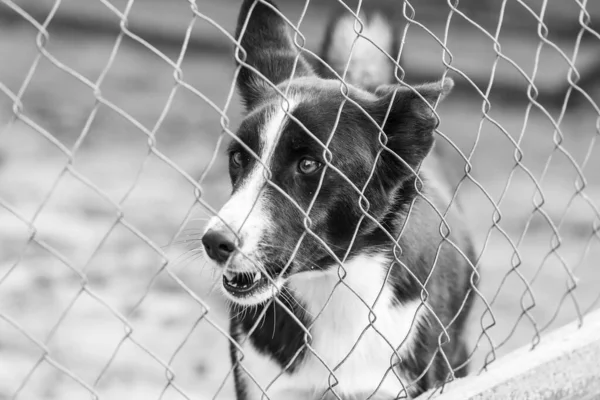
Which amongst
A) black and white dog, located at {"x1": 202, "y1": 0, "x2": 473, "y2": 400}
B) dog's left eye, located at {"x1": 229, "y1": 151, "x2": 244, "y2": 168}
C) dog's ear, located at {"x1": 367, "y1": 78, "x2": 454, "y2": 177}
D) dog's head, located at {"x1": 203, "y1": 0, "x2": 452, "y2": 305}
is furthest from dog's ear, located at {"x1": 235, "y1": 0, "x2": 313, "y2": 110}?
dog's ear, located at {"x1": 367, "y1": 78, "x2": 454, "y2": 177}

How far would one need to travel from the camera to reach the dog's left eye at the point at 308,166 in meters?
2.26

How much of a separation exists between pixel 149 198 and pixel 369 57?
1.98 metres

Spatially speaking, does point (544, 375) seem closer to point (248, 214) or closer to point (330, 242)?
point (330, 242)

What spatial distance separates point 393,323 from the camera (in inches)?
101

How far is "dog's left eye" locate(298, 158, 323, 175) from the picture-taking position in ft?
7.43

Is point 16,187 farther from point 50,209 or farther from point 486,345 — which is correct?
point 486,345

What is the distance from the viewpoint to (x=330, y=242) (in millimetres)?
2395

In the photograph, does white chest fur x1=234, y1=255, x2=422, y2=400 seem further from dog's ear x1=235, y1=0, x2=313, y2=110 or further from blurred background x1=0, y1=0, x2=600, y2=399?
dog's ear x1=235, y1=0, x2=313, y2=110

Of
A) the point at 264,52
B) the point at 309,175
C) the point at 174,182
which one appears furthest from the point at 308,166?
the point at 174,182

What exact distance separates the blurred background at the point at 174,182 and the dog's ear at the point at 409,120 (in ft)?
0.42

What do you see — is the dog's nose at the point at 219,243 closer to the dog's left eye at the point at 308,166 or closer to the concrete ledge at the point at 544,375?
the dog's left eye at the point at 308,166

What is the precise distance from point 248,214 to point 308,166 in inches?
12.3

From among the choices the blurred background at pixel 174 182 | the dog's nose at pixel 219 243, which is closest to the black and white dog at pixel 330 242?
the dog's nose at pixel 219 243

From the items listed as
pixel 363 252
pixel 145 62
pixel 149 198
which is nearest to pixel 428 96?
pixel 363 252
